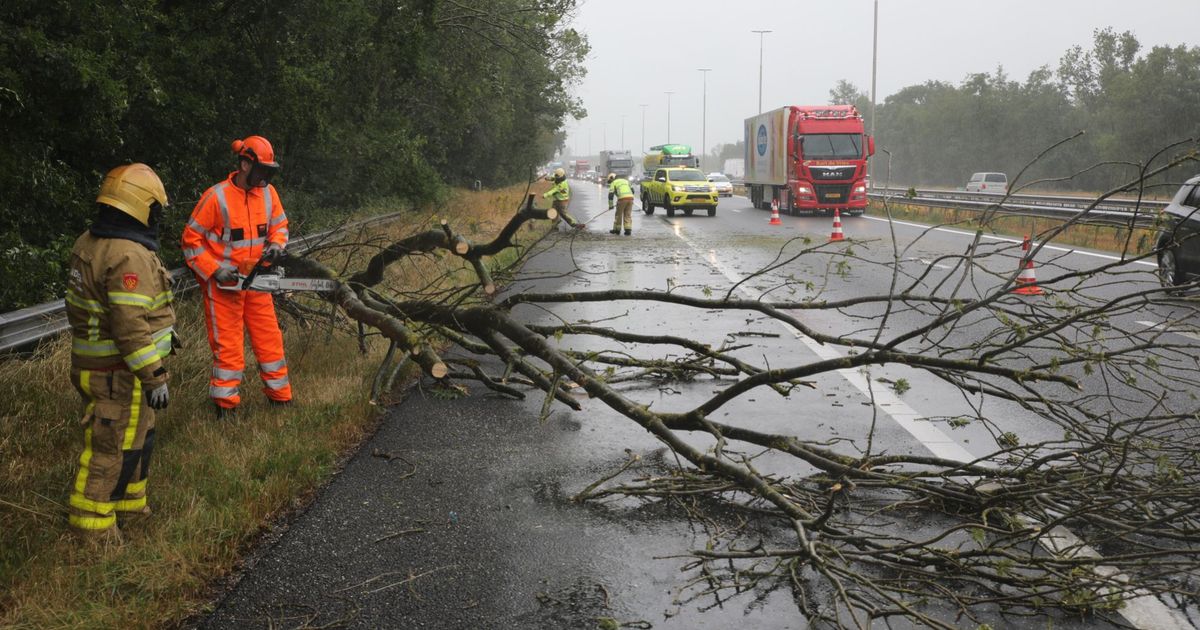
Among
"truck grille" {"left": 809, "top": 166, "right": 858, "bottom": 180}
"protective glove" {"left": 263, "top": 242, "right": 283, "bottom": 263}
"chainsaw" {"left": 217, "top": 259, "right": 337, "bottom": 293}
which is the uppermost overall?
"truck grille" {"left": 809, "top": 166, "right": 858, "bottom": 180}

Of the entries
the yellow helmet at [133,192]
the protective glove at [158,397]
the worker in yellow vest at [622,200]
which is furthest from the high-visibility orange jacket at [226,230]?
the worker in yellow vest at [622,200]

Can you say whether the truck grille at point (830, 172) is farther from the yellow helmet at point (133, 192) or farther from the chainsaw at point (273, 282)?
the yellow helmet at point (133, 192)

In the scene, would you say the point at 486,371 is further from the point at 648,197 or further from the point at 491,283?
the point at 648,197

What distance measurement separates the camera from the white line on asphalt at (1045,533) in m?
3.55

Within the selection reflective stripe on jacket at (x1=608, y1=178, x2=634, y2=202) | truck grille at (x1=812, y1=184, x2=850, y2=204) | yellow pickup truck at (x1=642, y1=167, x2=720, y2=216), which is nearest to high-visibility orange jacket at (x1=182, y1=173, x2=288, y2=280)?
reflective stripe on jacket at (x1=608, y1=178, x2=634, y2=202)

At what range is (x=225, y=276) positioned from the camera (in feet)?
20.6

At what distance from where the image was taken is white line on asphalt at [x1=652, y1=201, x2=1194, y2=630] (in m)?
3.55

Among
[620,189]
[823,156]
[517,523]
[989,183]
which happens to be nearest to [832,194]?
[823,156]

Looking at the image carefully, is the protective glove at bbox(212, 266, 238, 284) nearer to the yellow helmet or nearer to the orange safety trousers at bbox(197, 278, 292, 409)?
the orange safety trousers at bbox(197, 278, 292, 409)

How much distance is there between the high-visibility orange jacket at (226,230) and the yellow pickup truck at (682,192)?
28.7 m

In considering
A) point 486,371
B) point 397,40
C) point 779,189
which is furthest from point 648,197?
point 486,371

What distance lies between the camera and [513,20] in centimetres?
1898

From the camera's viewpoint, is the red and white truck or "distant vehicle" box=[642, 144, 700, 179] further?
"distant vehicle" box=[642, 144, 700, 179]

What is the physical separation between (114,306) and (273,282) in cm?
175
